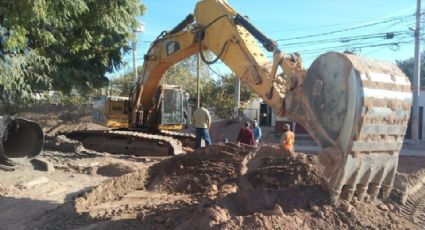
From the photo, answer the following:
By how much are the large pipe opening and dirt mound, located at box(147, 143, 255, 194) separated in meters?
3.26

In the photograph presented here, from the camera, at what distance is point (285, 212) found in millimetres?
6191

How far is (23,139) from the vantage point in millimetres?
12648

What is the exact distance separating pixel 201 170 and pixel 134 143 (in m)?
5.99

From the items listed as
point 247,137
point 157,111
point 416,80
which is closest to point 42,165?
point 157,111

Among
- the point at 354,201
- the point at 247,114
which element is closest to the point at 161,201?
the point at 354,201

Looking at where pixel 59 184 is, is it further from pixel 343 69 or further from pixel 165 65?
pixel 343 69

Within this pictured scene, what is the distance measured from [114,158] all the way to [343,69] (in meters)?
9.51

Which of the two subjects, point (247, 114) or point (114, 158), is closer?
point (114, 158)

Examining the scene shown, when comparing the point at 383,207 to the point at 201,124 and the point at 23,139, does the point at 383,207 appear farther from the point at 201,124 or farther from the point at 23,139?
the point at 201,124

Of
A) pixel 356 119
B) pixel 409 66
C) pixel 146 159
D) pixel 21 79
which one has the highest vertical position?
pixel 409 66

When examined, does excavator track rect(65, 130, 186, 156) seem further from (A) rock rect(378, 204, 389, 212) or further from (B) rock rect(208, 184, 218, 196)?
(A) rock rect(378, 204, 389, 212)

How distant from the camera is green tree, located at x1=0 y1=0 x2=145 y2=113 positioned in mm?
10945

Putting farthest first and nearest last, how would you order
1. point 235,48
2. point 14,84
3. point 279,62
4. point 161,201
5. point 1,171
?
1. point 14,84
2. point 1,171
3. point 235,48
4. point 161,201
5. point 279,62

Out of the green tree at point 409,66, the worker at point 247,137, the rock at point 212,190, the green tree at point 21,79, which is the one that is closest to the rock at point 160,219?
the rock at point 212,190
